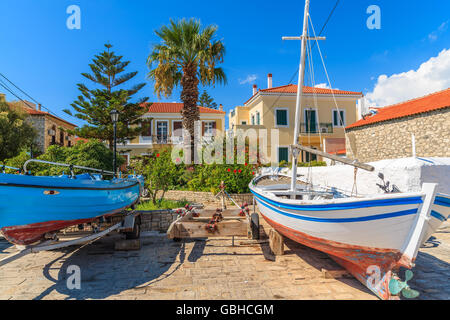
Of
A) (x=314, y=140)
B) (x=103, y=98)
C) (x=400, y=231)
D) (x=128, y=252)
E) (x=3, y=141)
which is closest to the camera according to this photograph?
(x=400, y=231)

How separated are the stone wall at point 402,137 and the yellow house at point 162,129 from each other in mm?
12927

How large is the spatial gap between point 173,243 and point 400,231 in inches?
181

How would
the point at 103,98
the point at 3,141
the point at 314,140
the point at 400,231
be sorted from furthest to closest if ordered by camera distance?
the point at 314,140, the point at 103,98, the point at 3,141, the point at 400,231

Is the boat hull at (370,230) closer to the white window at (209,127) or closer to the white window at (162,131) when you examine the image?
the white window at (209,127)

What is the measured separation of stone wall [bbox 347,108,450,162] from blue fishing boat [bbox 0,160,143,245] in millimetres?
14130

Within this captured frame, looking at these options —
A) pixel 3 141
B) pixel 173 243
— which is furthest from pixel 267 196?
pixel 3 141

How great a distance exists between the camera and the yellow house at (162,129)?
78.6ft

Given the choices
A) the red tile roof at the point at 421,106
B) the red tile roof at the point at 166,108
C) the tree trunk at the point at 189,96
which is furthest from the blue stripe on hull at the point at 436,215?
the red tile roof at the point at 166,108

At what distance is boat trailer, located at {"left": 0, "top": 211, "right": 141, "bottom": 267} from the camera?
11.6 feet

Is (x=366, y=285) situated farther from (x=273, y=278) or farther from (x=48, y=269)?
(x=48, y=269)

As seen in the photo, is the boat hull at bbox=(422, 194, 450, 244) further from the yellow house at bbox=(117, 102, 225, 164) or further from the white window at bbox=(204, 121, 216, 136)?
the white window at bbox=(204, 121, 216, 136)

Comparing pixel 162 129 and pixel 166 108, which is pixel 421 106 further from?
pixel 166 108

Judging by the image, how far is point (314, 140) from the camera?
841 inches

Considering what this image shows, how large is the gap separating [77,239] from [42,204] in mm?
844
